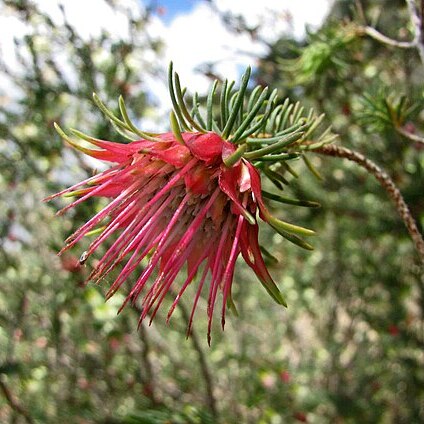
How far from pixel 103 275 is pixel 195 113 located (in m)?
0.22

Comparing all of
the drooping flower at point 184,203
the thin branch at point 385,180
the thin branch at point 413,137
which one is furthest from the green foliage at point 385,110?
the drooping flower at point 184,203

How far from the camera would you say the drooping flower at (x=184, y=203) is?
0.56m

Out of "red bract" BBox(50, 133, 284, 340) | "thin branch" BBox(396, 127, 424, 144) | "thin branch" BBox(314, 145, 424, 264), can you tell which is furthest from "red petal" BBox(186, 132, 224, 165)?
"thin branch" BBox(396, 127, 424, 144)

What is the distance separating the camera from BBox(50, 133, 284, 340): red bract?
567 mm

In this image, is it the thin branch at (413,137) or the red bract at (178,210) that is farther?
the thin branch at (413,137)

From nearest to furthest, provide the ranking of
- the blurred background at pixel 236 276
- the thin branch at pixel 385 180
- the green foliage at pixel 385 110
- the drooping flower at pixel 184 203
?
the drooping flower at pixel 184 203, the thin branch at pixel 385 180, the green foliage at pixel 385 110, the blurred background at pixel 236 276

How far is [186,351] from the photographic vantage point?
121 inches

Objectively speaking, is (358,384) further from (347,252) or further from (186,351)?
(186,351)

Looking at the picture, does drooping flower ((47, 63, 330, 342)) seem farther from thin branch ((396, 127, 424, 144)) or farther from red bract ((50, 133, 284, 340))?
thin branch ((396, 127, 424, 144))

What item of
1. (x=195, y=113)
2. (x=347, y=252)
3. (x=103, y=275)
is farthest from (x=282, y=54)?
(x=103, y=275)

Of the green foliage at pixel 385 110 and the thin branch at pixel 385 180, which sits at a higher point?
the green foliage at pixel 385 110

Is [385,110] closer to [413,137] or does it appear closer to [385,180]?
[413,137]

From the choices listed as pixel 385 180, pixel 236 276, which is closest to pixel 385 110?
pixel 385 180

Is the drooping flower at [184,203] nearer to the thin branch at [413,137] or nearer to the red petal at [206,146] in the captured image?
the red petal at [206,146]
